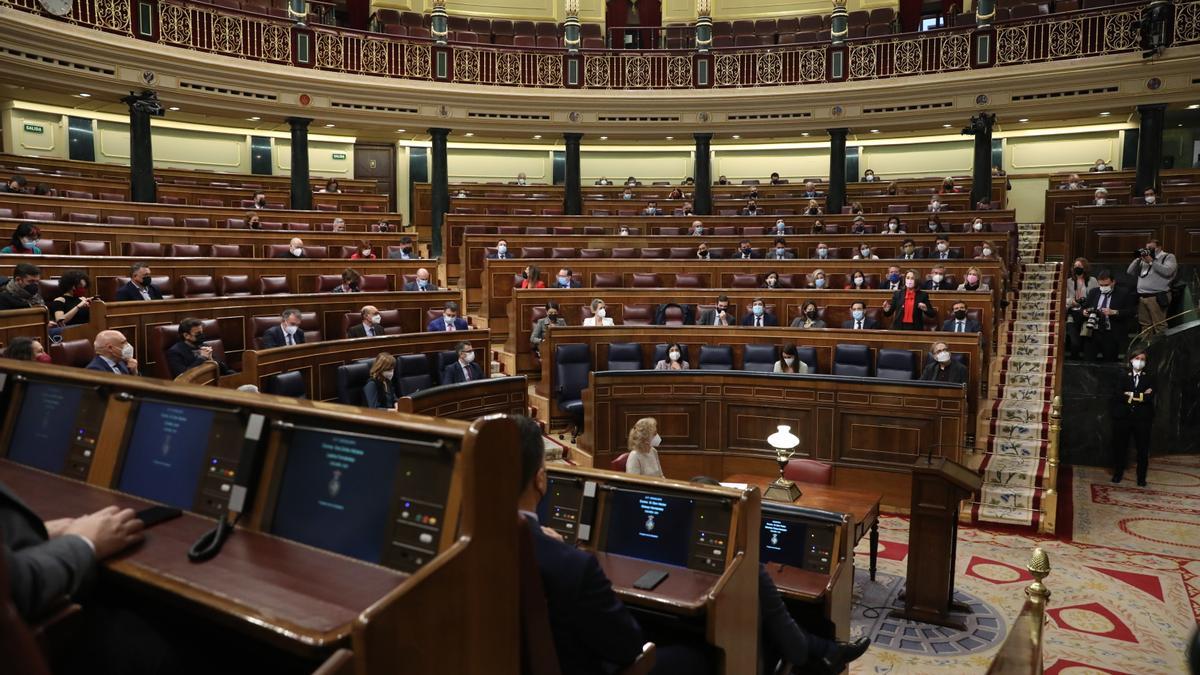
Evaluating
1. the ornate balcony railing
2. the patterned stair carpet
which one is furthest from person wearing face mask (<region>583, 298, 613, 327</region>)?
the ornate balcony railing

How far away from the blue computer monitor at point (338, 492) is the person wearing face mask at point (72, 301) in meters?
5.03

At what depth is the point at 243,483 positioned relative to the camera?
1.61 metres

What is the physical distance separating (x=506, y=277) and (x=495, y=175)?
347 inches

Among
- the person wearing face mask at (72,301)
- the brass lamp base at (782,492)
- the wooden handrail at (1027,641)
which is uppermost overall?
the person wearing face mask at (72,301)

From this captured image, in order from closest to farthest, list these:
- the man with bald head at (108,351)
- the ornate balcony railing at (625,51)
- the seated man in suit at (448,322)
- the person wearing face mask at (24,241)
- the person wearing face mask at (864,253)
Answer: the man with bald head at (108,351)
the person wearing face mask at (24,241)
the seated man in suit at (448,322)
the person wearing face mask at (864,253)
the ornate balcony railing at (625,51)

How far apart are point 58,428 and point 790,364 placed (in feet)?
20.2

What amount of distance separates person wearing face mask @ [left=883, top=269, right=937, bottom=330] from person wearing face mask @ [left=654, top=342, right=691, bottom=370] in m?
2.24

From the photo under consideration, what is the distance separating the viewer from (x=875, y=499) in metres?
5.11

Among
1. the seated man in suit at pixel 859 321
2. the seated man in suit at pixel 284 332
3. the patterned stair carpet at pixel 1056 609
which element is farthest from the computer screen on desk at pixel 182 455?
the seated man in suit at pixel 859 321

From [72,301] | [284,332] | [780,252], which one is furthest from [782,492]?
[780,252]

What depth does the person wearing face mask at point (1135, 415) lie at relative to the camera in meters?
7.55

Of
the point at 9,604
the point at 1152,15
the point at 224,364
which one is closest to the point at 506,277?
the point at 224,364

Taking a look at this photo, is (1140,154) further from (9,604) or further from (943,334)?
(9,604)

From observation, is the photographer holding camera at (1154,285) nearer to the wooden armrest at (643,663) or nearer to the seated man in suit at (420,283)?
the seated man in suit at (420,283)
